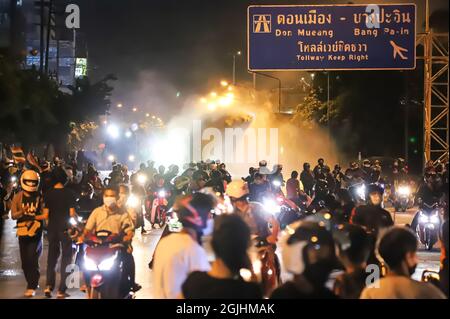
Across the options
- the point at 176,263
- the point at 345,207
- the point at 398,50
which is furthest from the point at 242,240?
the point at 398,50

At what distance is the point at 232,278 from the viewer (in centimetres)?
481

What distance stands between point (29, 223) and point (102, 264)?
2667 mm

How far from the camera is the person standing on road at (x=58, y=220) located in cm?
1173

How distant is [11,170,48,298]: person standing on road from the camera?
11.8m

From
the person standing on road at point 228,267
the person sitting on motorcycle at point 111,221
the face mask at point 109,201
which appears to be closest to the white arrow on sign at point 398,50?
the person sitting on motorcycle at point 111,221

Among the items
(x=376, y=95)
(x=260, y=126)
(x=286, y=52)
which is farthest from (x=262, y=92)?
(x=286, y=52)

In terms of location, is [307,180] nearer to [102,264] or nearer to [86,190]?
[86,190]

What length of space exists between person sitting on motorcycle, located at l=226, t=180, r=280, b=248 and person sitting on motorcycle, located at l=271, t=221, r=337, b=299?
5160 mm

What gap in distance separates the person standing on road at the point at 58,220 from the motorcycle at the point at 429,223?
29.1ft

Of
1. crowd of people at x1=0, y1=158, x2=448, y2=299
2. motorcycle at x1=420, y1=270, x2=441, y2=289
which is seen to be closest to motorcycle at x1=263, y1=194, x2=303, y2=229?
crowd of people at x1=0, y1=158, x2=448, y2=299

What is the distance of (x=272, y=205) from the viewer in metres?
17.3

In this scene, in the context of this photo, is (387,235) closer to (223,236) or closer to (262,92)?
(223,236)
